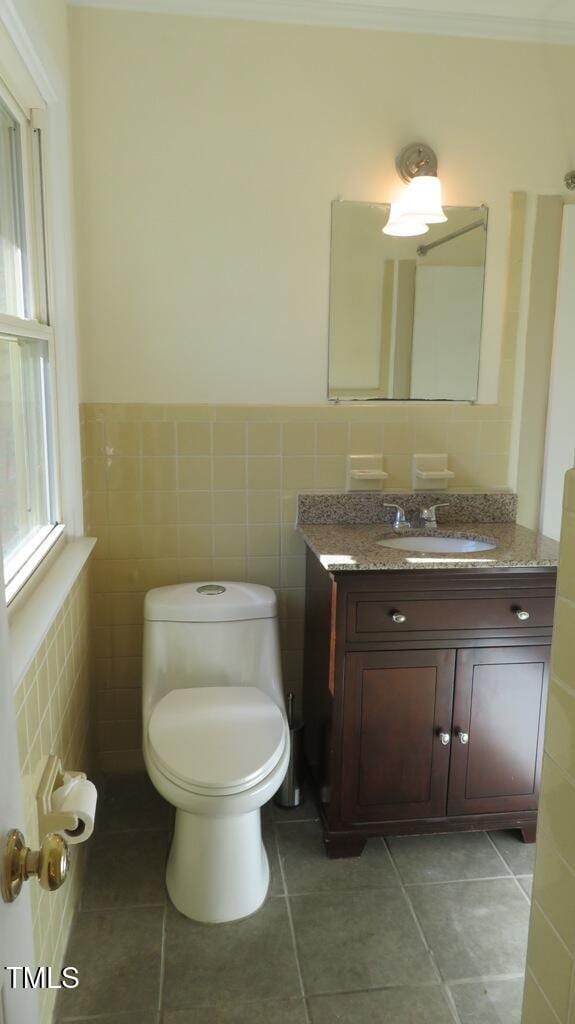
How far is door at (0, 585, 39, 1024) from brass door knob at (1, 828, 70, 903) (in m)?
0.01

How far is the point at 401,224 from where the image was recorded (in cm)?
235

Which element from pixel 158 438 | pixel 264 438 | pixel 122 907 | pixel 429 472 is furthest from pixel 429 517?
pixel 122 907

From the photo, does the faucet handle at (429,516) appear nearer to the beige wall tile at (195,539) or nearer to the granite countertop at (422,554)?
the granite countertop at (422,554)

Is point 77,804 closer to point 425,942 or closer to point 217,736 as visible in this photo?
point 217,736

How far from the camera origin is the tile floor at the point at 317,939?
1.66m

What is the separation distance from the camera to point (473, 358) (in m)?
2.56

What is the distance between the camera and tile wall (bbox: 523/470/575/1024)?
891 millimetres

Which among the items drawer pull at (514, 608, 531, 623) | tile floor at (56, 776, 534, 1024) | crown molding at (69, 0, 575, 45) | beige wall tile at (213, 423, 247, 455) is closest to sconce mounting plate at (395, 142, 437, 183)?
crown molding at (69, 0, 575, 45)

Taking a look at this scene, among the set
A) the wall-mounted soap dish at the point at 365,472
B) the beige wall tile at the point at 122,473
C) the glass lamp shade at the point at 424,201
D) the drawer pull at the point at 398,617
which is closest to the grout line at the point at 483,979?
the drawer pull at the point at 398,617

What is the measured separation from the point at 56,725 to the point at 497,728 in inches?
49.3

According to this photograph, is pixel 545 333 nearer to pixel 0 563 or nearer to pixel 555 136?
pixel 555 136

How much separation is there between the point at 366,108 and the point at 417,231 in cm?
43

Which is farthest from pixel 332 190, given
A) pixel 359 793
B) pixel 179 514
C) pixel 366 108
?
pixel 359 793

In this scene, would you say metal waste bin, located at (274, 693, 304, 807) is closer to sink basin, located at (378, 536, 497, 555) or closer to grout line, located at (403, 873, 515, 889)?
grout line, located at (403, 873, 515, 889)
